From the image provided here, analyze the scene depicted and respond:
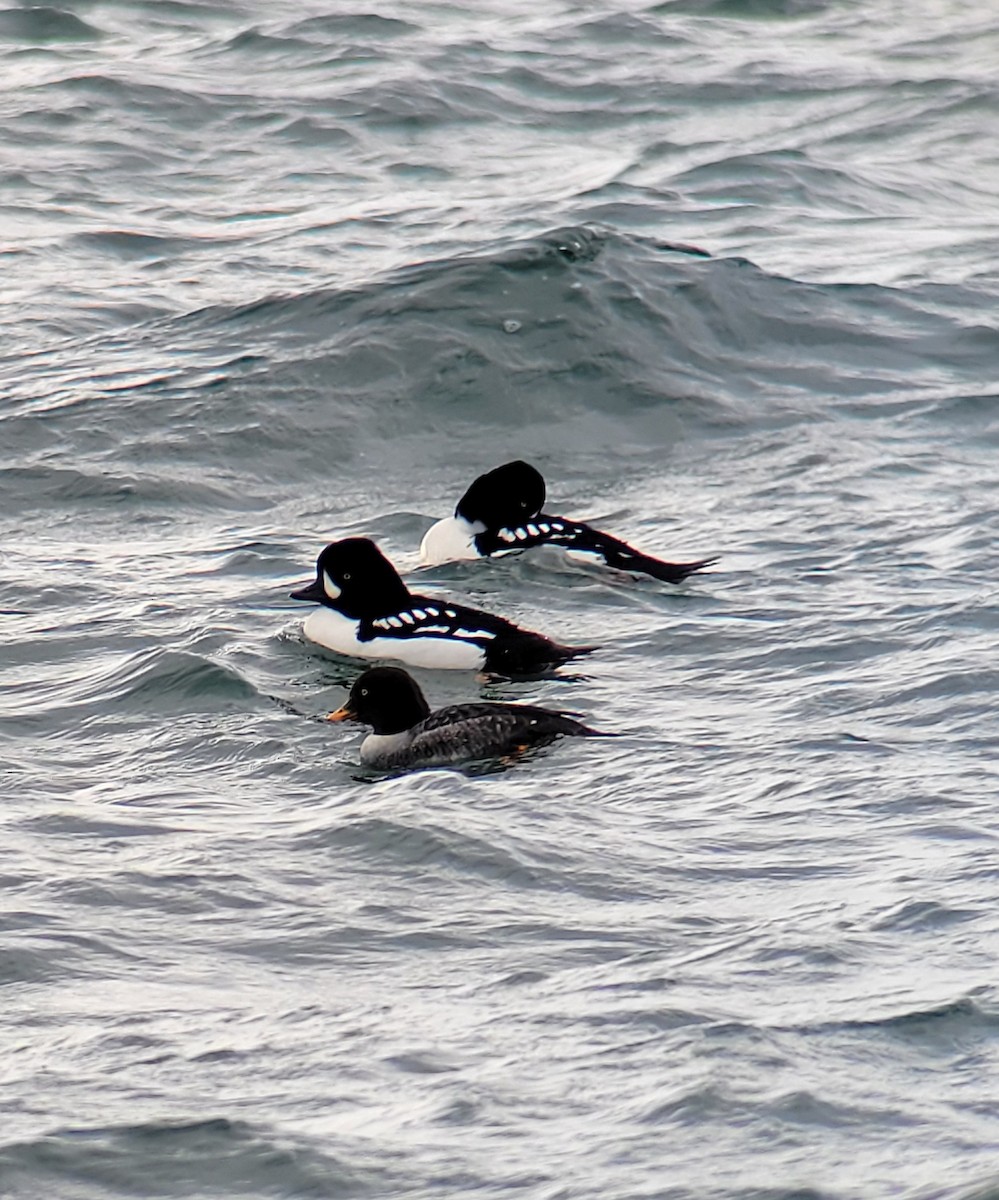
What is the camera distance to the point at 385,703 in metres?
8.38

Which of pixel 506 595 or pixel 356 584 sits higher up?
pixel 356 584

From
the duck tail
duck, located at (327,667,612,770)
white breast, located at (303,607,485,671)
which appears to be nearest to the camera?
duck, located at (327,667,612,770)

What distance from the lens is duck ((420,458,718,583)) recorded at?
33.5ft

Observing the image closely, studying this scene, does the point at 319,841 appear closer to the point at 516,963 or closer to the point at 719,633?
the point at 516,963

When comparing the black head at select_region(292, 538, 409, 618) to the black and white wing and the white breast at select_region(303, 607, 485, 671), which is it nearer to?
the white breast at select_region(303, 607, 485, 671)

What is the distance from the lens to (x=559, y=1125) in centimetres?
505

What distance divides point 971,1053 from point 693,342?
9.29 m

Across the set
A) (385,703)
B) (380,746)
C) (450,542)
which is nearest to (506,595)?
(450,542)

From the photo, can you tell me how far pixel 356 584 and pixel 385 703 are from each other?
1.37m

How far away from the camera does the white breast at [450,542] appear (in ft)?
35.8

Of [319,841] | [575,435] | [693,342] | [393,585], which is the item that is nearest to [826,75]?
[693,342]

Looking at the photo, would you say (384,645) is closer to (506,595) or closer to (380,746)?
(506,595)

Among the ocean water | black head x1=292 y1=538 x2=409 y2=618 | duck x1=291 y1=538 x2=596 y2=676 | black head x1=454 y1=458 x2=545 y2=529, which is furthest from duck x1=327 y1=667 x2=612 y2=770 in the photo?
black head x1=454 y1=458 x2=545 y2=529

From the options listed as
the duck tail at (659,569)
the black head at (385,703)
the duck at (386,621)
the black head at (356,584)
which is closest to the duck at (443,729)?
the black head at (385,703)
